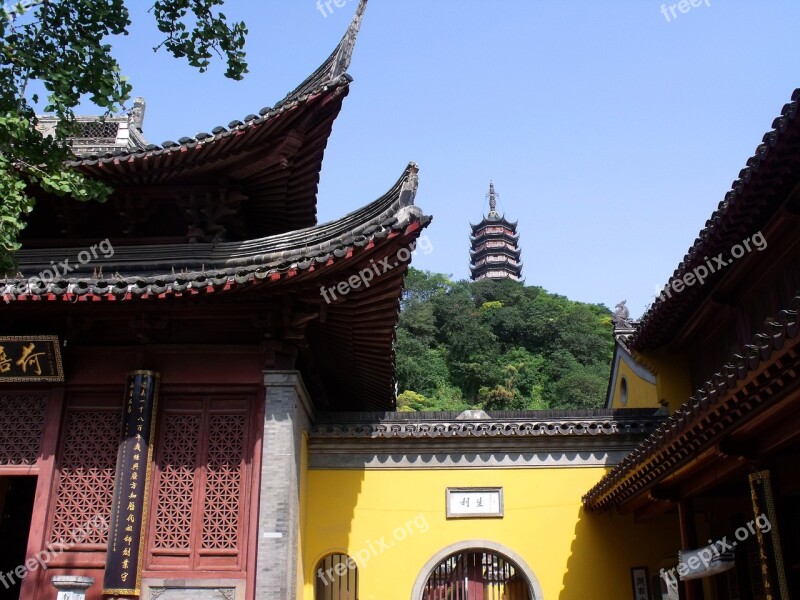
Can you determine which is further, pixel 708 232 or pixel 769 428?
pixel 708 232

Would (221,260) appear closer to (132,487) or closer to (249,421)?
(249,421)

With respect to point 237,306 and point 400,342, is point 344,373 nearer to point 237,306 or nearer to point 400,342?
point 237,306

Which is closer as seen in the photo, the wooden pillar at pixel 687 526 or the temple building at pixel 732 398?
the temple building at pixel 732 398

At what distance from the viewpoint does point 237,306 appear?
8.11 metres

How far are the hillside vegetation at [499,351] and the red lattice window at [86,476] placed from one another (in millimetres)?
32178

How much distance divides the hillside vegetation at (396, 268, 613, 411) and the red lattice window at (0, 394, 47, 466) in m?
32.2

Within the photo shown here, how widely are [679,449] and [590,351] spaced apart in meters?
44.6

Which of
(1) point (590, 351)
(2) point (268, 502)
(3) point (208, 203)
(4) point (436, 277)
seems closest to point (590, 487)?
(2) point (268, 502)

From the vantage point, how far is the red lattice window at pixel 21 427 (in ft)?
26.6

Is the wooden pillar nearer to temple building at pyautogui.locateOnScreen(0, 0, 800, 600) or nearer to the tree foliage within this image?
temple building at pyautogui.locateOnScreen(0, 0, 800, 600)

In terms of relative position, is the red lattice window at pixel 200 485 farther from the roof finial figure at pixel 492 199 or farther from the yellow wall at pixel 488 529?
the roof finial figure at pixel 492 199

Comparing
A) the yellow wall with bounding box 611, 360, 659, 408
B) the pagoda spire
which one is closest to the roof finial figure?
the pagoda spire

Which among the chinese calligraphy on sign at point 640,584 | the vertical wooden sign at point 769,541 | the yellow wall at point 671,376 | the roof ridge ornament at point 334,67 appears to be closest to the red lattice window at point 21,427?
the roof ridge ornament at point 334,67

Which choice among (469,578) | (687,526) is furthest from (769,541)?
(469,578)
